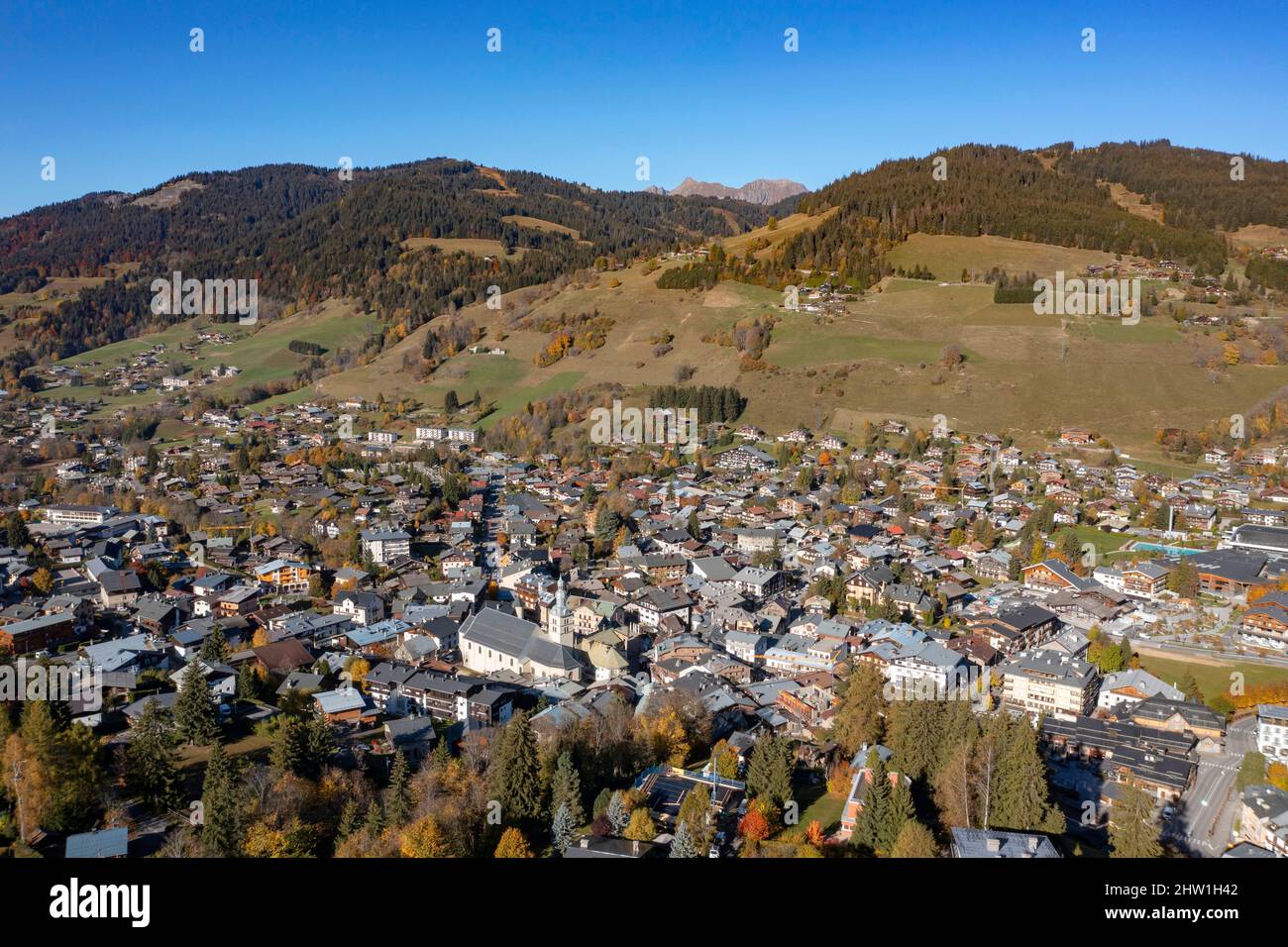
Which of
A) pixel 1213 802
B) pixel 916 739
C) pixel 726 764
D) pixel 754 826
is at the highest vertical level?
pixel 916 739

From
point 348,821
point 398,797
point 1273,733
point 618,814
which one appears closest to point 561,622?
point 618,814

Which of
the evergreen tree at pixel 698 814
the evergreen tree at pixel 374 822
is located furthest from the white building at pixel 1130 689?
the evergreen tree at pixel 374 822

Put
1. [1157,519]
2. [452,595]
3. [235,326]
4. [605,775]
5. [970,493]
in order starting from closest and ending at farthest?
[605,775] < [452,595] < [1157,519] < [970,493] < [235,326]

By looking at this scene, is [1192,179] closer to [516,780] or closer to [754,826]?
[754,826]

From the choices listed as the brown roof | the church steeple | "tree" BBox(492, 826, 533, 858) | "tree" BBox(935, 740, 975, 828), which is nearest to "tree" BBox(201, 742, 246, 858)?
"tree" BBox(492, 826, 533, 858)

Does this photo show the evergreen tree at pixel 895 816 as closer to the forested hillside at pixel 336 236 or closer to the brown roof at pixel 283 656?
the brown roof at pixel 283 656

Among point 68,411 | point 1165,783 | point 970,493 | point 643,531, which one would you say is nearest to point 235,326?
point 68,411
